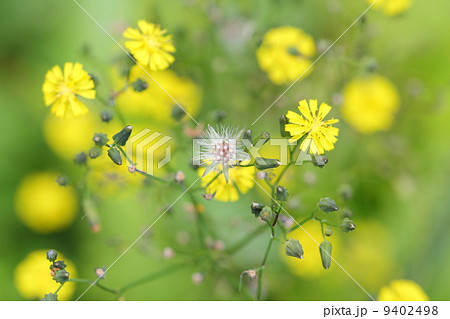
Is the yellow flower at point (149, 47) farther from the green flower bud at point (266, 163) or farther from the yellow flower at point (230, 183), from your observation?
the green flower bud at point (266, 163)

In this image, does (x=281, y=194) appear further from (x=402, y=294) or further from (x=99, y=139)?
(x=402, y=294)

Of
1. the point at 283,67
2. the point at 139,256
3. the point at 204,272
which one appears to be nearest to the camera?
the point at 204,272

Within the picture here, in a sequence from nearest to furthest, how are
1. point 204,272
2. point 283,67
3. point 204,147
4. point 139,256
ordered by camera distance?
point 204,147, point 204,272, point 283,67, point 139,256

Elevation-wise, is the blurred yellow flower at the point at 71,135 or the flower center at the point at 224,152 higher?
the blurred yellow flower at the point at 71,135

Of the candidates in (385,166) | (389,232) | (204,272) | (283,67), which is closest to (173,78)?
(283,67)

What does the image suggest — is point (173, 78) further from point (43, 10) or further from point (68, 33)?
point (43, 10)

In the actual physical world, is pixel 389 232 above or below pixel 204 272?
above

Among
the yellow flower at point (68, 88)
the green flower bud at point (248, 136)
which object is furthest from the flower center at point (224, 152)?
the yellow flower at point (68, 88)
